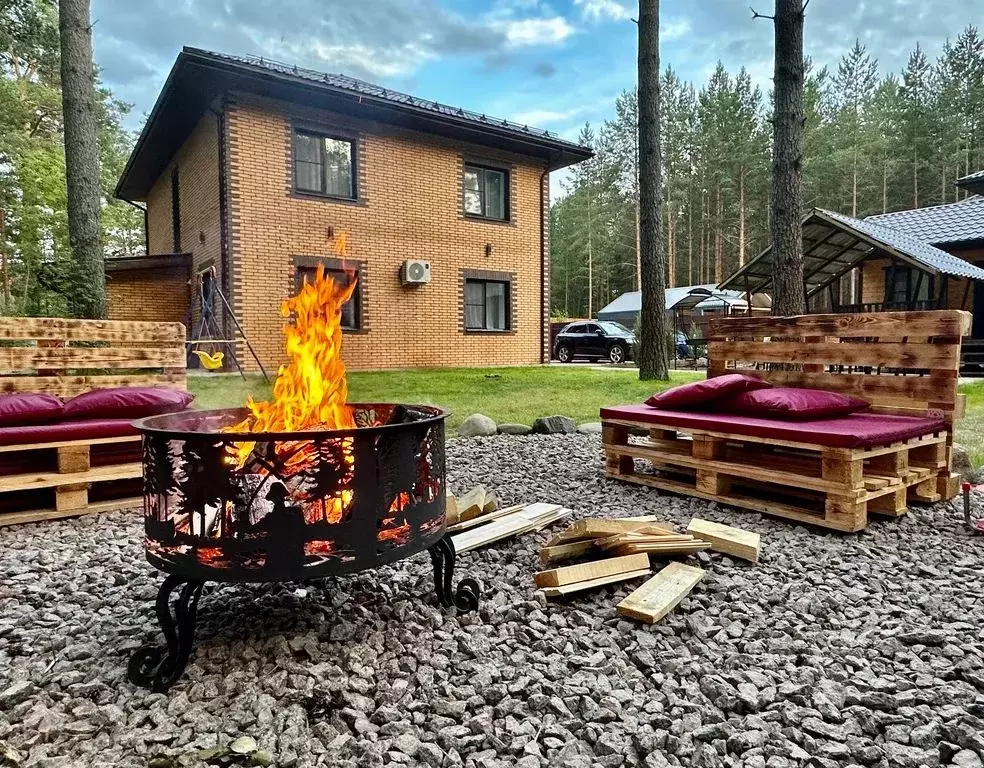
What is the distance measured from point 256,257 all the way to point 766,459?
9.21 m

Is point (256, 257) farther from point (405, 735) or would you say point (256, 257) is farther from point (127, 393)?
point (405, 735)

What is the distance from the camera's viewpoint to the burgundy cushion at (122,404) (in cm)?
341

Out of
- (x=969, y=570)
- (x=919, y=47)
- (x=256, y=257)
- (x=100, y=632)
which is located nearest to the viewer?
(x=100, y=632)

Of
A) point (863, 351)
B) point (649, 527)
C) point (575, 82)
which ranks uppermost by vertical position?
point (575, 82)

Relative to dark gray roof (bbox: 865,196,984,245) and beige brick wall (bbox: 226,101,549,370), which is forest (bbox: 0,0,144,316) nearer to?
beige brick wall (bbox: 226,101,549,370)

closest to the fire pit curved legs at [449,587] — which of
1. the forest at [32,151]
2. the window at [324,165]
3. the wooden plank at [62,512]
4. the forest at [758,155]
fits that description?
the wooden plank at [62,512]

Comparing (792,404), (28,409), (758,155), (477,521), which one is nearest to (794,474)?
(792,404)

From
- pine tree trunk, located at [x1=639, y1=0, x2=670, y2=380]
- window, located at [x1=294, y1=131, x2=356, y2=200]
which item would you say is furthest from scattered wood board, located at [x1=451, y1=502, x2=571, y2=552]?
window, located at [x1=294, y1=131, x2=356, y2=200]

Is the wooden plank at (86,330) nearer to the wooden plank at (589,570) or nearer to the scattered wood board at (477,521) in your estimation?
the scattered wood board at (477,521)

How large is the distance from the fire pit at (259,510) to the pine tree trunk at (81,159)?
227 inches

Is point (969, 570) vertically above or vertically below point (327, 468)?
below

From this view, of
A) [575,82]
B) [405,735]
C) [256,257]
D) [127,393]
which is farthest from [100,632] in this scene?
[575,82]

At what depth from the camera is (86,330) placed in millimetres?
3984

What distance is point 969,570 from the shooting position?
247 centimetres
